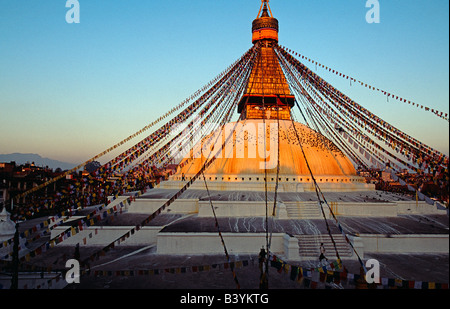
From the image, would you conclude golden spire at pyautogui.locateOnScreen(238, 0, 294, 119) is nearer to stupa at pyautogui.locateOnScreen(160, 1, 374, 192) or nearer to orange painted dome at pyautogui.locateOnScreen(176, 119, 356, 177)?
stupa at pyautogui.locateOnScreen(160, 1, 374, 192)

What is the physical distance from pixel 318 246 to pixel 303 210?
2571 mm

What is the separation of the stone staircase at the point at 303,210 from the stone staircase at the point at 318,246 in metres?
1.92

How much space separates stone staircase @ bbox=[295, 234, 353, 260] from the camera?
31.1 ft

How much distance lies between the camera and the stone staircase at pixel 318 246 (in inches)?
373

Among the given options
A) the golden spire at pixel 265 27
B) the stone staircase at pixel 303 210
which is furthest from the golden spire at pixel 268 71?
the stone staircase at pixel 303 210

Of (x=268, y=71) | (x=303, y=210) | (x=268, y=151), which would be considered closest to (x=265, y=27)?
(x=268, y=71)

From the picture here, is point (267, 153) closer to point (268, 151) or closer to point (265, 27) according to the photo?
point (268, 151)

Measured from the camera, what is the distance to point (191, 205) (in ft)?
43.8

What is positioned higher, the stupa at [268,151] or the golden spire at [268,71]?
the golden spire at [268,71]

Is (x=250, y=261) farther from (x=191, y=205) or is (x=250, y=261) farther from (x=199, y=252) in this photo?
(x=191, y=205)

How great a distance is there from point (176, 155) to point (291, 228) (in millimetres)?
5133

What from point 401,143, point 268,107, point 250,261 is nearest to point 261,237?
point 250,261

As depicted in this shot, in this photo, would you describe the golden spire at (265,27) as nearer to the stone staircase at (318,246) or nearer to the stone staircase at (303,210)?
the stone staircase at (303,210)

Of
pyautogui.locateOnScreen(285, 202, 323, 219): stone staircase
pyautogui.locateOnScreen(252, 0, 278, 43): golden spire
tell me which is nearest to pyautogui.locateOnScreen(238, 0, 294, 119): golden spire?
pyautogui.locateOnScreen(252, 0, 278, 43): golden spire
